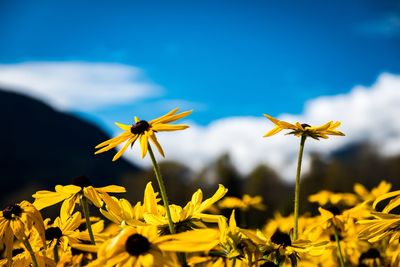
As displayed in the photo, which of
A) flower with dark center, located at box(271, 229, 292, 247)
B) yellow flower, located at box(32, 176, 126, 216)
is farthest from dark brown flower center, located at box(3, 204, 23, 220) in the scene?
flower with dark center, located at box(271, 229, 292, 247)

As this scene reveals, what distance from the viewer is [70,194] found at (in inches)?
126

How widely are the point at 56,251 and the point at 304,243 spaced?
139 cm

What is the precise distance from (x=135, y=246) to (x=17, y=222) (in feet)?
3.27

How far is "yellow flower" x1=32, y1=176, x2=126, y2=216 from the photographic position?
3.02 metres

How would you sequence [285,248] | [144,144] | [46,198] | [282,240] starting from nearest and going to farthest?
[144,144]
[285,248]
[282,240]
[46,198]

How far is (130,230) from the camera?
2.00 meters

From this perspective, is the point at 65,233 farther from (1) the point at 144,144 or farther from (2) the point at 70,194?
(1) the point at 144,144

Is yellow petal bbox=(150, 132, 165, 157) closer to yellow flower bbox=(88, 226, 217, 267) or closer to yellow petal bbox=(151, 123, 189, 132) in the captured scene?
yellow petal bbox=(151, 123, 189, 132)

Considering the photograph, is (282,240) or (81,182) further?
(81,182)

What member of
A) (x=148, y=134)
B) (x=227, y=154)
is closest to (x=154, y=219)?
(x=148, y=134)

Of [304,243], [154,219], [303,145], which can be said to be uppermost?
[303,145]

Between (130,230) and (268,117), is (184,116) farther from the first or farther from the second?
(130,230)

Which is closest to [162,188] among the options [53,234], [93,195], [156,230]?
[156,230]

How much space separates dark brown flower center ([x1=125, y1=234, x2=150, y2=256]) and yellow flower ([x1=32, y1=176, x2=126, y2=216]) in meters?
0.98
